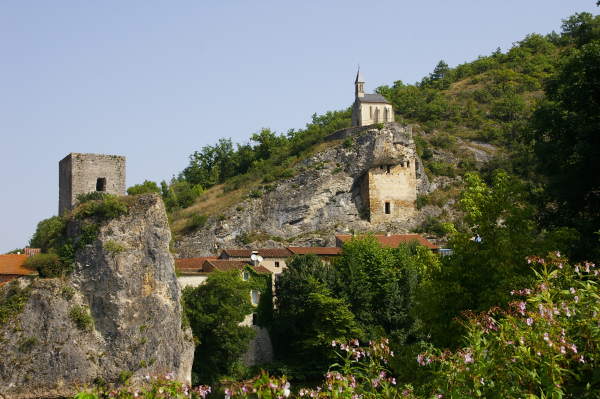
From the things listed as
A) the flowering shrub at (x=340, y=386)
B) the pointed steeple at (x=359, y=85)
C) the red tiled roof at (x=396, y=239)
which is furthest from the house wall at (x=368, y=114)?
the flowering shrub at (x=340, y=386)

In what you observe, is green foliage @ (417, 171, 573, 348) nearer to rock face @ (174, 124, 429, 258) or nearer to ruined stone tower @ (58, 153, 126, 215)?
ruined stone tower @ (58, 153, 126, 215)

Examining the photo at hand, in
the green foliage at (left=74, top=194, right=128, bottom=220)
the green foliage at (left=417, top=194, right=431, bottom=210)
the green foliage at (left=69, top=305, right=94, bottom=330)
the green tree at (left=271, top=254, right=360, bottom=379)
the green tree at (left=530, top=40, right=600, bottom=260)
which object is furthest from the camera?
the green foliage at (left=417, top=194, right=431, bottom=210)

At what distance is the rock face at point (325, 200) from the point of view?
5966cm

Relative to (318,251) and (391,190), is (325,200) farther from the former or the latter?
(318,251)

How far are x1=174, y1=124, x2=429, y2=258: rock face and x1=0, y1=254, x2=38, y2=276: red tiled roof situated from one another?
2058 cm

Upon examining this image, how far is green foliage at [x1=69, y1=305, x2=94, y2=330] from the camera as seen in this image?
34.9 m

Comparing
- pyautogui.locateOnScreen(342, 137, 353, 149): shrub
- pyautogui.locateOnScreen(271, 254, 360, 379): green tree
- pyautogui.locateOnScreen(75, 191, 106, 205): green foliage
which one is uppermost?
pyautogui.locateOnScreen(342, 137, 353, 149): shrub

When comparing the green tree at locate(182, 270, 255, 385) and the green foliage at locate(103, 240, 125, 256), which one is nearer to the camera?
the green foliage at locate(103, 240, 125, 256)

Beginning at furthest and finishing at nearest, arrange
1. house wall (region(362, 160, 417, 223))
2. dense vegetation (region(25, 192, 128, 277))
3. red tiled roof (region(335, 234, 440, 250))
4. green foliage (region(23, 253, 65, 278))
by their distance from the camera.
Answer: house wall (region(362, 160, 417, 223)) < red tiled roof (region(335, 234, 440, 250)) < dense vegetation (region(25, 192, 128, 277)) < green foliage (region(23, 253, 65, 278))

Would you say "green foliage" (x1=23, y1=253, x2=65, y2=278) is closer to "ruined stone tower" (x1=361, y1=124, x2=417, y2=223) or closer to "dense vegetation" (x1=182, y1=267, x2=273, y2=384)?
"dense vegetation" (x1=182, y1=267, x2=273, y2=384)

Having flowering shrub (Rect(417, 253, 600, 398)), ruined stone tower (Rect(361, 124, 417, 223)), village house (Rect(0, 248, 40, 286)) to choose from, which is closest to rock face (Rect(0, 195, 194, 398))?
village house (Rect(0, 248, 40, 286))

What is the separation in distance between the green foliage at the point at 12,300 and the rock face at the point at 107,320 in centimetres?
29

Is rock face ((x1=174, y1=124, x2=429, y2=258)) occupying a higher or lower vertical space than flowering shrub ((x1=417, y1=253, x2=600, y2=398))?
higher

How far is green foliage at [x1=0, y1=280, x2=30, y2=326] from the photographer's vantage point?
34.1 m
